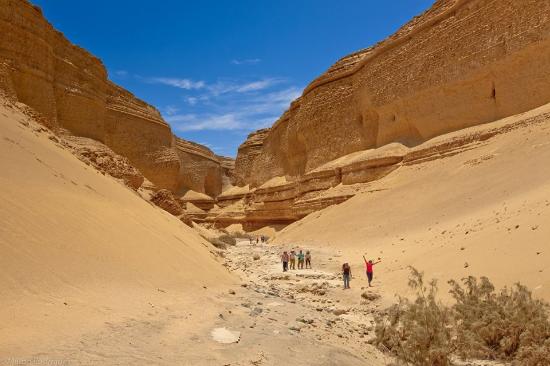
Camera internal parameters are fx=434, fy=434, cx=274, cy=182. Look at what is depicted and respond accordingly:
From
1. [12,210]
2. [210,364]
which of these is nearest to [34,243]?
[12,210]

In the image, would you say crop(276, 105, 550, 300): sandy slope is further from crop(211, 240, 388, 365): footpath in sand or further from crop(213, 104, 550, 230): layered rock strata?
crop(211, 240, 388, 365): footpath in sand

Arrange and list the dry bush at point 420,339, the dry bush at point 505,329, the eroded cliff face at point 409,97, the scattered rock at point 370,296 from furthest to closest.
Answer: the eroded cliff face at point 409,97 → the scattered rock at point 370,296 → the dry bush at point 505,329 → the dry bush at point 420,339

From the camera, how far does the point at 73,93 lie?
21578mm

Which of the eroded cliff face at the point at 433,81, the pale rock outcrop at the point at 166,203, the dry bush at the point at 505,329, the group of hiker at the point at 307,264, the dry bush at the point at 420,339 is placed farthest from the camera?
the pale rock outcrop at the point at 166,203

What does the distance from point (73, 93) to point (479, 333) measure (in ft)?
70.1

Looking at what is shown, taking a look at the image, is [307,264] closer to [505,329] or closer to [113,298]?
[505,329]

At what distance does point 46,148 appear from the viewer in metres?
10.0

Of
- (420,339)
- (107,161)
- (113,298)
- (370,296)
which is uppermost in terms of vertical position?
(107,161)

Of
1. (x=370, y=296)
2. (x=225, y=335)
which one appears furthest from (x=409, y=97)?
(x=225, y=335)

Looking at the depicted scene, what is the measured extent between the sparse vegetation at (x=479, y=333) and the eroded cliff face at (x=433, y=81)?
1529 centimetres

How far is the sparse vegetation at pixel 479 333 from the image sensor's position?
4883mm

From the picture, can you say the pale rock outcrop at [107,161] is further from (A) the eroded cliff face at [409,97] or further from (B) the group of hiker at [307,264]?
(A) the eroded cliff face at [409,97]

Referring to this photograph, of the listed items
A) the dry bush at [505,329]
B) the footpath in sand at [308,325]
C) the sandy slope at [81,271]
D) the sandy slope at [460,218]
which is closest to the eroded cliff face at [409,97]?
the sandy slope at [460,218]

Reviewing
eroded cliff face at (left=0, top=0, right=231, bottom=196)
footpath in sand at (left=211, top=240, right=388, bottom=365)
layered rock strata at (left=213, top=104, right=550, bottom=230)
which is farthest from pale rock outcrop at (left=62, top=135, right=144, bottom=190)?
layered rock strata at (left=213, top=104, right=550, bottom=230)
